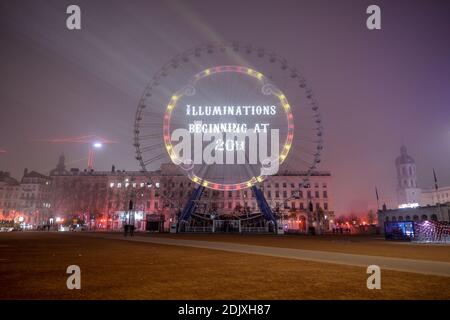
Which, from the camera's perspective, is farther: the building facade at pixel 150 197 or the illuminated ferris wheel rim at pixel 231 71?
the building facade at pixel 150 197

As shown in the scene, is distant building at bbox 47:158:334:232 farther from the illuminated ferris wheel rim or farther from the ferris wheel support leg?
the illuminated ferris wheel rim

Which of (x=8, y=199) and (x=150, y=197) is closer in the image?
(x=150, y=197)

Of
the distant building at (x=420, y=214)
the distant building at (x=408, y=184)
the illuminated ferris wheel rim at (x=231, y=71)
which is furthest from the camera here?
the distant building at (x=408, y=184)

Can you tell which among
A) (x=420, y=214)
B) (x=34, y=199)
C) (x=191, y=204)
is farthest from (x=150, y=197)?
(x=420, y=214)

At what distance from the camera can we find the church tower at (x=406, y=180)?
180m

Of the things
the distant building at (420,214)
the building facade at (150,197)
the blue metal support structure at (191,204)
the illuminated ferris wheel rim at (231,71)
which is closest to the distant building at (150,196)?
the building facade at (150,197)

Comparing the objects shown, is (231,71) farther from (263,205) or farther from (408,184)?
(408,184)

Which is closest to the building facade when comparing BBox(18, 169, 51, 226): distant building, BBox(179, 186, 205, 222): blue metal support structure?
BBox(18, 169, 51, 226): distant building

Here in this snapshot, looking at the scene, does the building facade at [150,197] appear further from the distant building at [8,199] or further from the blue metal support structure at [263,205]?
the blue metal support structure at [263,205]

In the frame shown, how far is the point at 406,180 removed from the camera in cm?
18450
